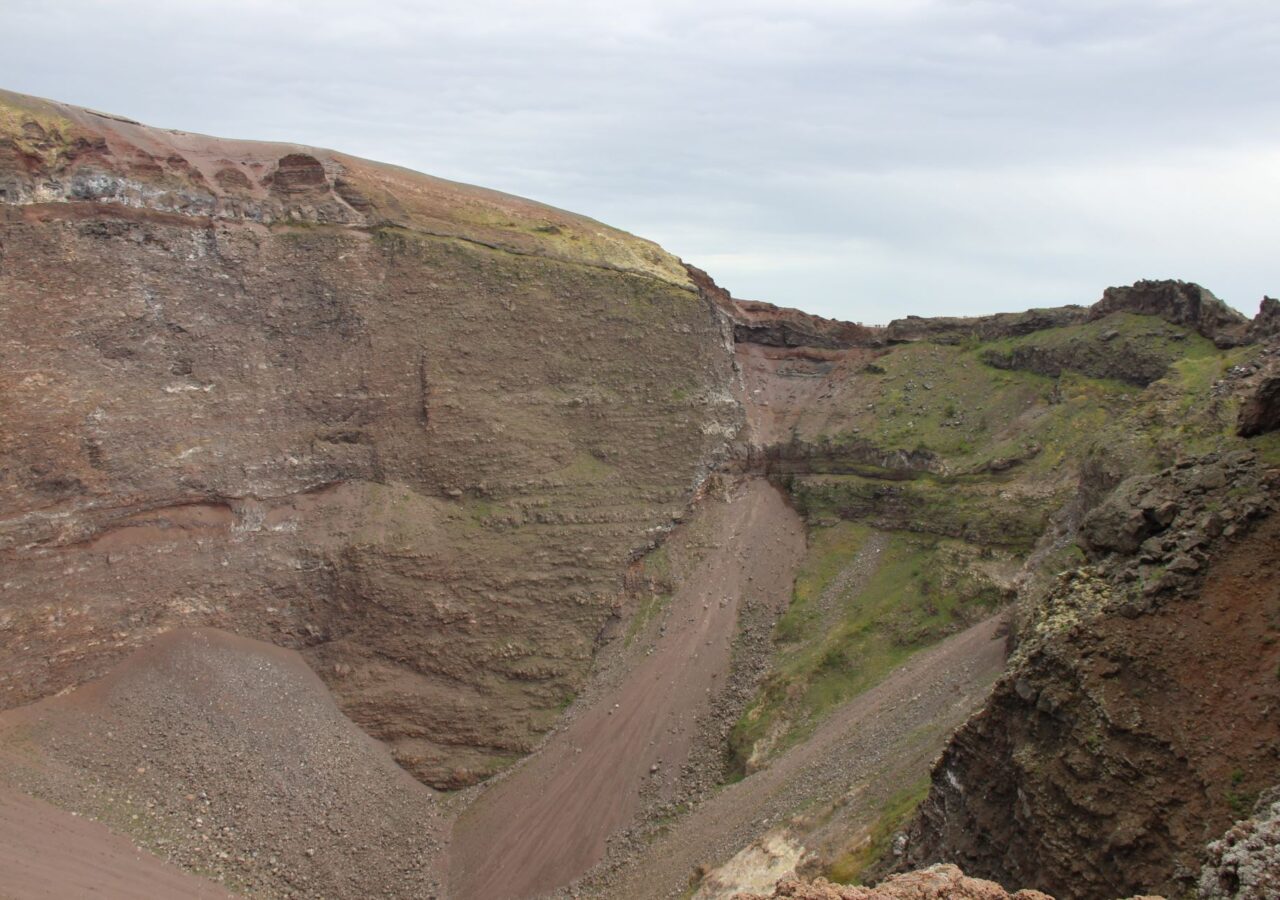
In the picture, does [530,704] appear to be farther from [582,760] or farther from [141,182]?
[141,182]

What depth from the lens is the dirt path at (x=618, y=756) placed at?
3209cm

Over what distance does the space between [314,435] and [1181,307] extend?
37943mm

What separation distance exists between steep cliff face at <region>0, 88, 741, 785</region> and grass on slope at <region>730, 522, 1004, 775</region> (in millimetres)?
7500

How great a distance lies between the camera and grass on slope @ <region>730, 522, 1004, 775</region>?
35.6 m

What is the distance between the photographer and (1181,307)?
41.8 meters

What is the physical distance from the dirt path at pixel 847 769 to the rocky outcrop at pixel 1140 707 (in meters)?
9.58

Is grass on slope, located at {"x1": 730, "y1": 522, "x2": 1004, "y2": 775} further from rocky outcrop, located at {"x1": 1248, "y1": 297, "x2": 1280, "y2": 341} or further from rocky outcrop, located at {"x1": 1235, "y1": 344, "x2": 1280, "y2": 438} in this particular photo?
rocky outcrop, located at {"x1": 1235, "y1": 344, "x2": 1280, "y2": 438}

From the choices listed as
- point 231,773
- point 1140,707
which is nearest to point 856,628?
point 231,773

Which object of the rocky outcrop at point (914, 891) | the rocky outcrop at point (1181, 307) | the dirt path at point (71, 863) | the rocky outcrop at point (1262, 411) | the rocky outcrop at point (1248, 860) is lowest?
the dirt path at point (71, 863)

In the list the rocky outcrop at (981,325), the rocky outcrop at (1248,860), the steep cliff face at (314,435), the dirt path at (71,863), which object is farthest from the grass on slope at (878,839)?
the rocky outcrop at (981,325)

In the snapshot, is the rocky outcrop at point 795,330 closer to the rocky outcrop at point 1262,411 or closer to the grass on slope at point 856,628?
the grass on slope at point 856,628

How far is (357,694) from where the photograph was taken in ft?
116

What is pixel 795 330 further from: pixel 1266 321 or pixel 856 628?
pixel 1266 321

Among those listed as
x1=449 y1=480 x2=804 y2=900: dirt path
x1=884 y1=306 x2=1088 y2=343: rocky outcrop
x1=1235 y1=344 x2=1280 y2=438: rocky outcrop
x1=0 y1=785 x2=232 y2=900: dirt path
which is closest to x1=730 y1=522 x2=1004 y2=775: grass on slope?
x1=449 y1=480 x2=804 y2=900: dirt path
